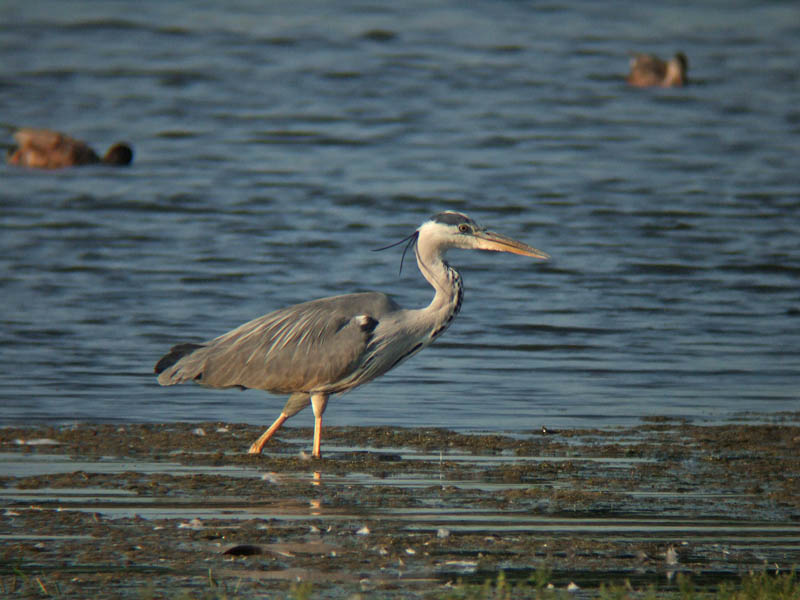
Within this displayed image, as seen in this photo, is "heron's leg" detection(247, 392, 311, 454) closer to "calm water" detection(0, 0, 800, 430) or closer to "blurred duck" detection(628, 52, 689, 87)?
"calm water" detection(0, 0, 800, 430)

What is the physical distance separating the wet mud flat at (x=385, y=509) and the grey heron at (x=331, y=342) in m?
0.39

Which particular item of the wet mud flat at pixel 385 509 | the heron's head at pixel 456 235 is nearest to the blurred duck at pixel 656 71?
the wet mud flat at pixel 385 509

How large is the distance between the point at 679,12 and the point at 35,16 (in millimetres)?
19523

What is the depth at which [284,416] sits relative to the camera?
27.4 ft

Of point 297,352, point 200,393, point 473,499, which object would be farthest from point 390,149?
point 473,499

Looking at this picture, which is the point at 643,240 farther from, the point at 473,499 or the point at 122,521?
A: the point at 122,521

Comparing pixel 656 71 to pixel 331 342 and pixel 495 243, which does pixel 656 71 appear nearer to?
pixel 495 243

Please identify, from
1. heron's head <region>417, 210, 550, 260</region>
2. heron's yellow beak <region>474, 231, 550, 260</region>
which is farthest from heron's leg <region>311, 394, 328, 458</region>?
heron's yellow beak <region>474, 231, 550, 260</region>

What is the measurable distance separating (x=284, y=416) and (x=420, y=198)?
12593 mm

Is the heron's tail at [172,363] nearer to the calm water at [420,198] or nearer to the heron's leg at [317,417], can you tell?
the calm water at [420,198]

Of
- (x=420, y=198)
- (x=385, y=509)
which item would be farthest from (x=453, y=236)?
(x=420, y=198)

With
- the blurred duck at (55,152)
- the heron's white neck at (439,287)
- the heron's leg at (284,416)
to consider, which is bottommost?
the blurred duck at (55,152)

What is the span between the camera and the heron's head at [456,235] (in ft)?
29.2

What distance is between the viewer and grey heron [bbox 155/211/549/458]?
27.9 ft
